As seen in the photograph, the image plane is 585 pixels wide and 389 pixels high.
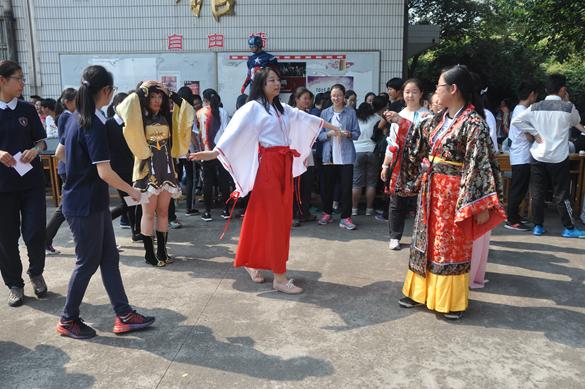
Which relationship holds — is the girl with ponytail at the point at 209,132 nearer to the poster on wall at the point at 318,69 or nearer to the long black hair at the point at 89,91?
the poster on wall at the point at 318,69

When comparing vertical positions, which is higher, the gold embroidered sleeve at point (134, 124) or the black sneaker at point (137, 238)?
the gold embroidered sleeve at point (134, 124)

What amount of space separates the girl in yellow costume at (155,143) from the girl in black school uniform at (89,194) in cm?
113

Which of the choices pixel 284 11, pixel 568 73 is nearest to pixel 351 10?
pixel 284 11

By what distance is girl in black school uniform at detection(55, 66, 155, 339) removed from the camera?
267 centimetres

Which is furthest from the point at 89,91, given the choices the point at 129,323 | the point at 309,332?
the point at 309,332

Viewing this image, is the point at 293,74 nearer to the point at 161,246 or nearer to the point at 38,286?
the point at 161,246

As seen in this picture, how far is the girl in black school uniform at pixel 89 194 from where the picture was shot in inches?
105

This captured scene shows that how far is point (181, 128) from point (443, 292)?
9.45ft

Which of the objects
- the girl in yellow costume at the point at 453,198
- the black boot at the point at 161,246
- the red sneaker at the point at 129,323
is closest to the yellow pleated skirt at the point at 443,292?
the girl in yellow costume at the point at 453,198

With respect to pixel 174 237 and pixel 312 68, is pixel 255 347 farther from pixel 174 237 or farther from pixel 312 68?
pixel 312 68

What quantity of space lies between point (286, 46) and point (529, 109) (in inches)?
178

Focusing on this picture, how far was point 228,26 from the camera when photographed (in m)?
8.18

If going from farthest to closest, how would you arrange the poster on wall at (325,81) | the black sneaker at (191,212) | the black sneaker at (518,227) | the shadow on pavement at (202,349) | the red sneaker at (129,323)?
the poster on wall at (325,81) → the black sneaker at (191,212) → the black sneaker at (518,227) → the red sneaker at (129,323) → the shadow on pavement at (202,349)

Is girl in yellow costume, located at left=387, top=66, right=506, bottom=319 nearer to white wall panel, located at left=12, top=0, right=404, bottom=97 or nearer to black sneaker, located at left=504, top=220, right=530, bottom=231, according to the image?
black sneaker, located at left=504, top=220, right=530, bottom=231
